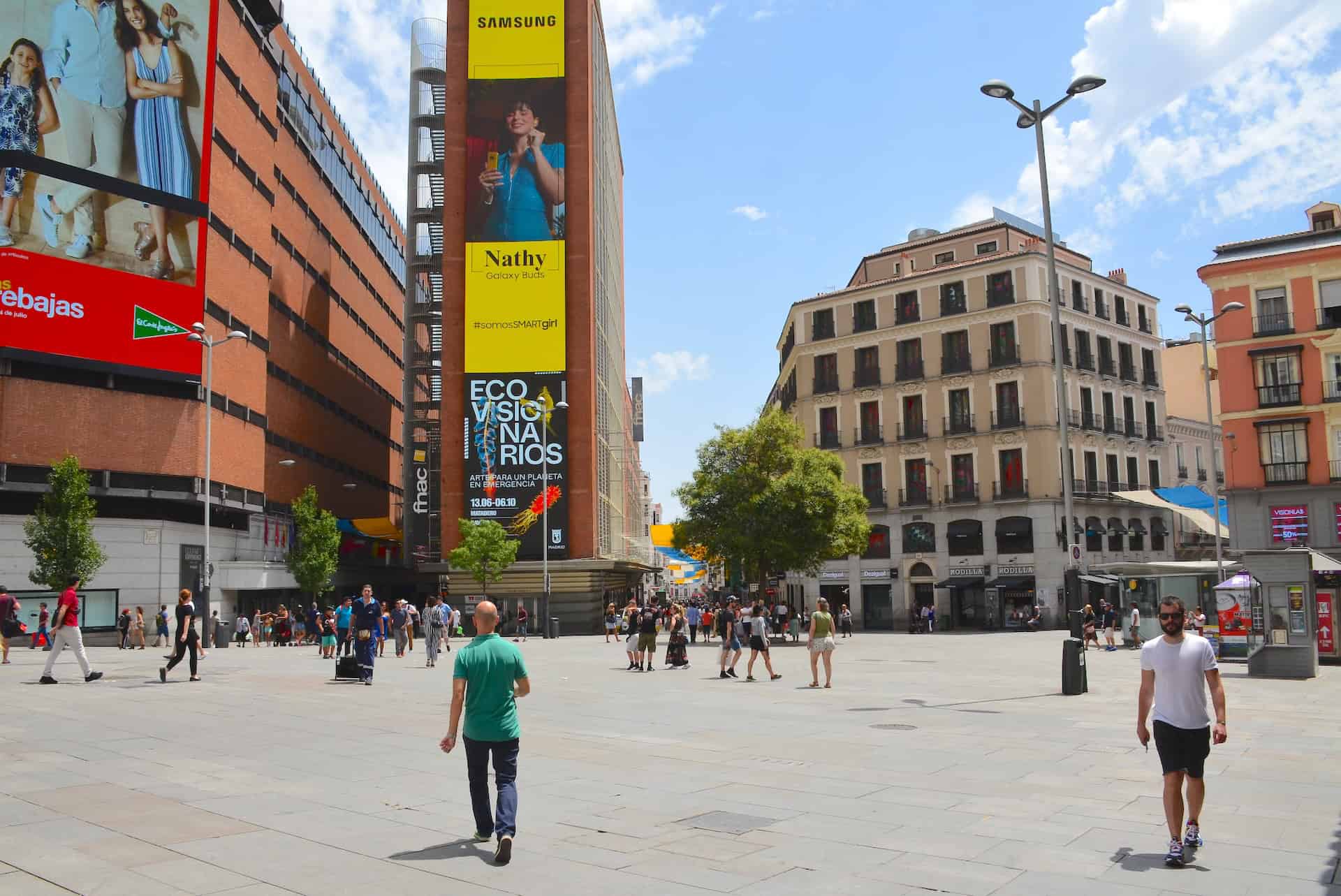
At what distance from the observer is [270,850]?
696 centimetres

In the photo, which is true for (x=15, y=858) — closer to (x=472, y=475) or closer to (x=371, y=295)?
(x=472, y=475)

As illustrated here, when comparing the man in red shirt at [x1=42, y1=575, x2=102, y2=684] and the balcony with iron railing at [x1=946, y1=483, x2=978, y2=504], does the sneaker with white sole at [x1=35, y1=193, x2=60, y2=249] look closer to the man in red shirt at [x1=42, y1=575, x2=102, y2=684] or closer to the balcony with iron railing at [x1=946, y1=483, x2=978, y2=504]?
the man in red shirt at [x1=42, y1=575, x2=102, y2=684]

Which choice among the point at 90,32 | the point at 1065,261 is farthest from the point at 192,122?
the point at 1065,261

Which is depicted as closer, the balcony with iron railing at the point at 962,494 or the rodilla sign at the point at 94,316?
the rodilla sign at the point at 94,316

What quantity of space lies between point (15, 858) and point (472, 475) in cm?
4620

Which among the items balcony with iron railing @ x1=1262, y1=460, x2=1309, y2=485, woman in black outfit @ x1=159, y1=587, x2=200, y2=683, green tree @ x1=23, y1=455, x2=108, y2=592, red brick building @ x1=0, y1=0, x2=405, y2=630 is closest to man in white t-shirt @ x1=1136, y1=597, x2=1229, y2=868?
woman in black outfit @ x1=159, y1=587, x2=200, y2=683

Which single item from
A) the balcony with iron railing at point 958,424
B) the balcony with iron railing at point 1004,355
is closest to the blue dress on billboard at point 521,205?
the balcony with iron railing at point 958,424

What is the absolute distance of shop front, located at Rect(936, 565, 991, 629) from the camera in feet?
177

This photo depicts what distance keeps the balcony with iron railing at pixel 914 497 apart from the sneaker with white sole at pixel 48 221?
41.4 meters

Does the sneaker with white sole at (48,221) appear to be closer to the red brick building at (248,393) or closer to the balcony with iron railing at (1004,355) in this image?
the red brick building at (248,393)

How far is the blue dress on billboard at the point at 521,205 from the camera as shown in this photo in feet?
178

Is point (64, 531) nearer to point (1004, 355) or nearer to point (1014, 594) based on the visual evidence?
point (1014, 594)

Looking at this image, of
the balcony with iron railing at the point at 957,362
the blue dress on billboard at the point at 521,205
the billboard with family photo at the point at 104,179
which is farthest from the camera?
the balcony with iron railing at the point at 957,362

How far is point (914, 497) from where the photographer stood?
185 feet
